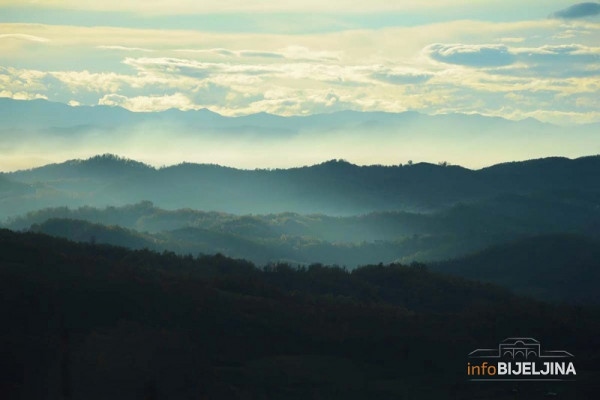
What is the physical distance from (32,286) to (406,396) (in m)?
42.6

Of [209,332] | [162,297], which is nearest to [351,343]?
[209,332]

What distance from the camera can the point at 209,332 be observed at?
4382 inches

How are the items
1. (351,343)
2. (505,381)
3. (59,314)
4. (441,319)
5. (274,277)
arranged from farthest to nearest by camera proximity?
1. (274,277)
2. (441,319)
3. (351,343)
4. (59,314)
5. (505,381)

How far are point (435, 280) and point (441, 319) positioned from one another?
61391 mm

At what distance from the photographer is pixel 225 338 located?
110 meters

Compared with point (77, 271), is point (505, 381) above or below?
below

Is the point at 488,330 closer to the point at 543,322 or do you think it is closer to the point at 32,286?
the point at 543,322

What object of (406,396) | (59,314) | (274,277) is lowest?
(406,396)

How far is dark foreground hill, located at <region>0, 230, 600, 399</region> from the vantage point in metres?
87.2

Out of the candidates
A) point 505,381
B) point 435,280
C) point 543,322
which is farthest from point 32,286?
point 435,280

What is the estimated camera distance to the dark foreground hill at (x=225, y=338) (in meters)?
87.2

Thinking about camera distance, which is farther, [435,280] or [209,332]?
[435,280]

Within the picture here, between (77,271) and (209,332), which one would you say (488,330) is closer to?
(209,332)

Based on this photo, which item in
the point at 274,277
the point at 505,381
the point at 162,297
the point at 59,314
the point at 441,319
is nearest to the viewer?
the point at 505,381
